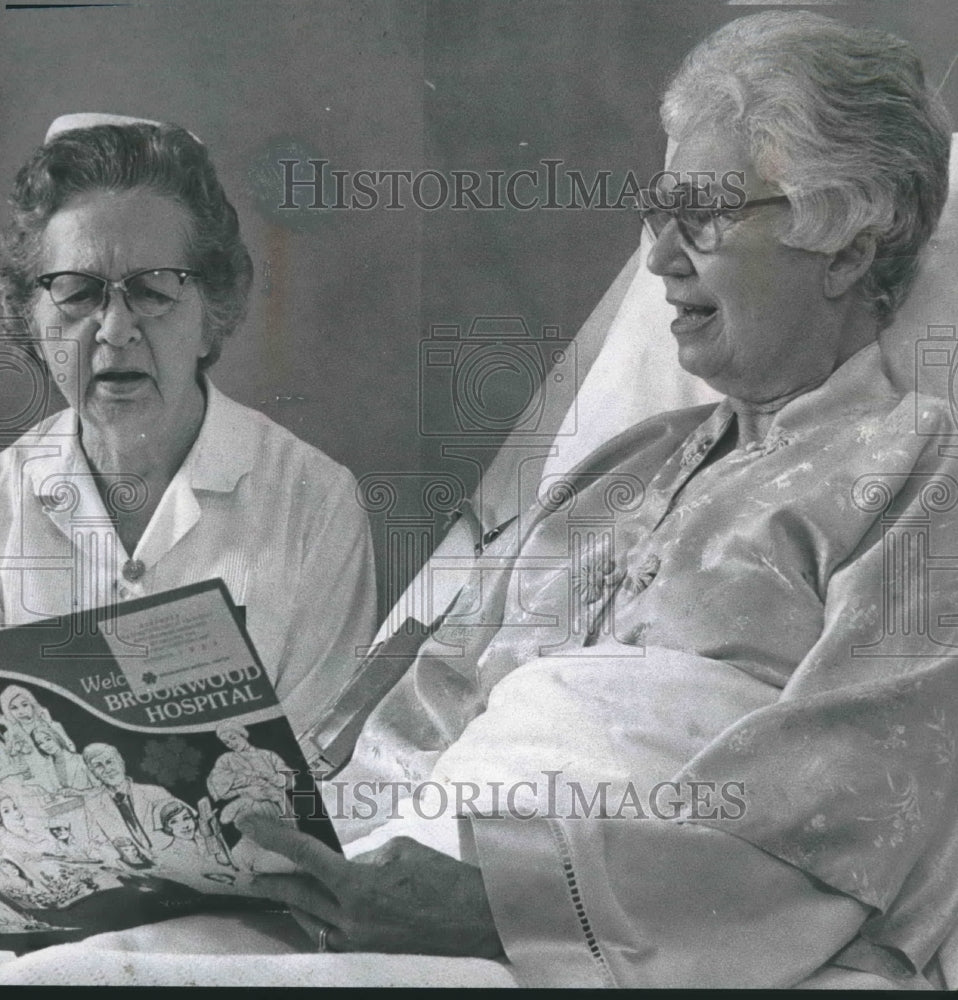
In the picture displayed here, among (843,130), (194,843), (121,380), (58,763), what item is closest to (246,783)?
(194,843)

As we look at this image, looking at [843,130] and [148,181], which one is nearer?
[843,130]

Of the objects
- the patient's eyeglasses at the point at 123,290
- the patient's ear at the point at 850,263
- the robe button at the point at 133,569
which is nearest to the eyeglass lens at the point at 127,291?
the patient's eyeglasses at the point at 123,290

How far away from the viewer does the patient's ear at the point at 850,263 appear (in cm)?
289

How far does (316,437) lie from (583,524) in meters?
0.42

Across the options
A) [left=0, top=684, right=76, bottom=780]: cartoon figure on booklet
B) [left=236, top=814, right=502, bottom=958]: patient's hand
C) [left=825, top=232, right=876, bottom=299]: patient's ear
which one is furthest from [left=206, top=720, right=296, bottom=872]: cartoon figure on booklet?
[left=825, top=232, right=876, bottom=299]: patient's ear

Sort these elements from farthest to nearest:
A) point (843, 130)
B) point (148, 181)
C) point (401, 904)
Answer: point (148, 181), point (843, 130), point (401, 904)

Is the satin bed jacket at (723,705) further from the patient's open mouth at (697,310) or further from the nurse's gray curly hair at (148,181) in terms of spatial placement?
the nurse's gray curly hair at (148,181)

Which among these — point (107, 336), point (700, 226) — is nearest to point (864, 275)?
point (700, 226)

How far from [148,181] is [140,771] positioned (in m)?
0.87

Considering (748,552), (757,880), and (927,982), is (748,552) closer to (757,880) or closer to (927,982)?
(757,880)

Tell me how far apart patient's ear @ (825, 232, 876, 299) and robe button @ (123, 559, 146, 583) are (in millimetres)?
1087

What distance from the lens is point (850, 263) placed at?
289 cm

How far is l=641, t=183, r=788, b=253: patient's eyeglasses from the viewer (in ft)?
9.52

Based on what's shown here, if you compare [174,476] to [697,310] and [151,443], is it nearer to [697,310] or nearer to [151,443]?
[151,443]
